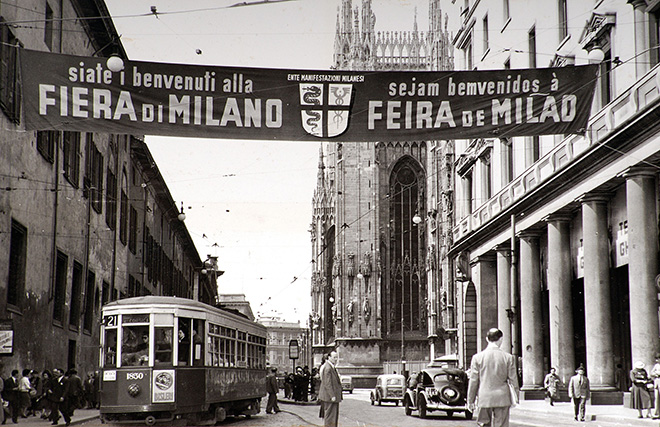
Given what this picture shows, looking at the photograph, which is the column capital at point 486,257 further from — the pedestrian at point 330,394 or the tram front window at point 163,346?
the pedestrian at point 330,394

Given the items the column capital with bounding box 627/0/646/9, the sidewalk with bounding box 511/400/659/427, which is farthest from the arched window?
the column capital with bounding box 627/0/646/9

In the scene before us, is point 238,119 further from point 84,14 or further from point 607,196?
point 84,14

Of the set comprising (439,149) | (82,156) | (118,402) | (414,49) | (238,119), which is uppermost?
(414,49)

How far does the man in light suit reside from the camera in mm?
11016

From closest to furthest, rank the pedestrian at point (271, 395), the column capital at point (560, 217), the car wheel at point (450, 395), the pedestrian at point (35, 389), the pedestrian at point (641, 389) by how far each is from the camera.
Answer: the pedestrian at point (641, 389)
the pedestrian at point (35, 389)
the car wheel at point (450, 395)
the pedestrian at point (271, 395)
the column capital at point (560, 217)

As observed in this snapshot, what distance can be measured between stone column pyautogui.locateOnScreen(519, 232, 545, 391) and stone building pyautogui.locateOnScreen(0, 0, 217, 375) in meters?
16.3

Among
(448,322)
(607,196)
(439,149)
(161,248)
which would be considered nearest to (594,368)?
(607,196)

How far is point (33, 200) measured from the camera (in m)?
25.8

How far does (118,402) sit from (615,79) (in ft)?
56.6

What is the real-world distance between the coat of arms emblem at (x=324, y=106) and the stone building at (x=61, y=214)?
4.74 m

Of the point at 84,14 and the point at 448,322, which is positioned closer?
the point at 84,14

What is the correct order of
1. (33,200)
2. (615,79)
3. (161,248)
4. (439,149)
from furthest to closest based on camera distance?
(439,149)
(161,248)
(615,79)
(33,200)

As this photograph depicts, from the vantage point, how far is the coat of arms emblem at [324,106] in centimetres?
1580

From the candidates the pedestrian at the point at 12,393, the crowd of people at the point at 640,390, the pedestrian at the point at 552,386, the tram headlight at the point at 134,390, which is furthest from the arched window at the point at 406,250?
the tram headlight at the point at 134,390
